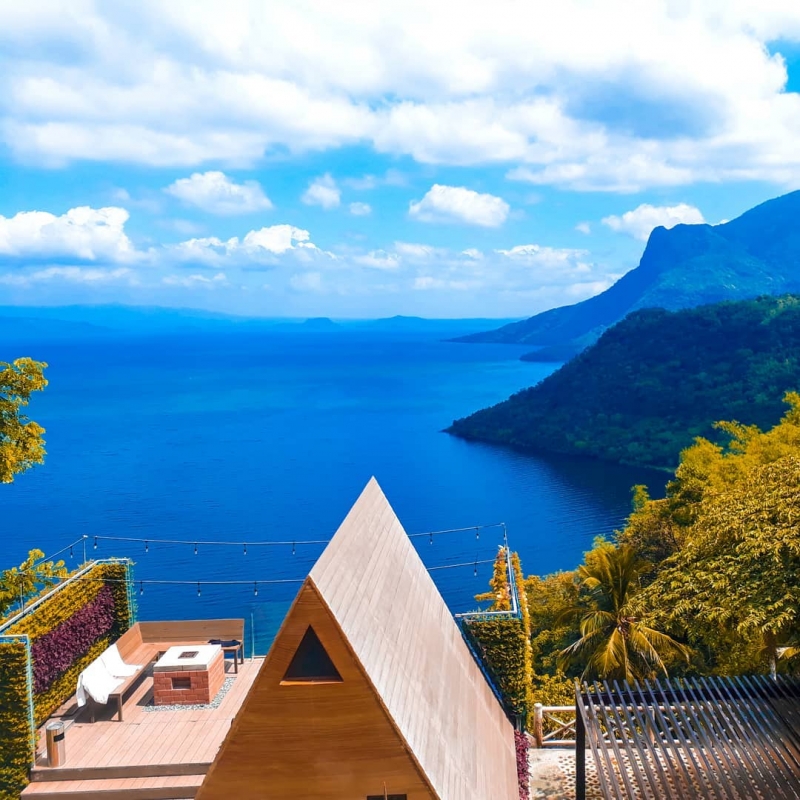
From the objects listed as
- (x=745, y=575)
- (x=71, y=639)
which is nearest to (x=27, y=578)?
(x=71, y=639)

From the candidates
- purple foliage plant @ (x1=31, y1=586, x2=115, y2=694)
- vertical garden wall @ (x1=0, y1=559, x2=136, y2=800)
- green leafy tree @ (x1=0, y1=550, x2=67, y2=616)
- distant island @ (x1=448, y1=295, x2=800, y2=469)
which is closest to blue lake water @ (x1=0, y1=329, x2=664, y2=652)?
distant island @ (x1=448, y1=295, x2=800, y2=469)

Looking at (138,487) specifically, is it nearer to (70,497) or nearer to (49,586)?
(70,497)

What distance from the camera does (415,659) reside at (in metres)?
12.4

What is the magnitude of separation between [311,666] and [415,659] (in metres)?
2.32

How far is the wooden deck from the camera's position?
14898 mm

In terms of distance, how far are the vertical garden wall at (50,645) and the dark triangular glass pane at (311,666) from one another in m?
8.02

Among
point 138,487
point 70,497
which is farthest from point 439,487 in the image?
point 70,497

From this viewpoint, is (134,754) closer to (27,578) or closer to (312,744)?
(27,578)

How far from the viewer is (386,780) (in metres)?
10.6

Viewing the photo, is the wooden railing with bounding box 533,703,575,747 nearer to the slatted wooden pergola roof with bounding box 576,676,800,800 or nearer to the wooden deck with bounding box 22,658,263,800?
the slatted wooden pergola roof with bounding box 576,676,800,800

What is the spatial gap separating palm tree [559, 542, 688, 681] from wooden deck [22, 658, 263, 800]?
8.17m

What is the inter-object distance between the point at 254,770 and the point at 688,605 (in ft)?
24.9

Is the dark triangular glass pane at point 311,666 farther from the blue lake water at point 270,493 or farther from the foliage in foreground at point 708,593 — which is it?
the blue lake water at point 270,493

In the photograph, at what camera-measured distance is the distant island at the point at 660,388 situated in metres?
84.6
